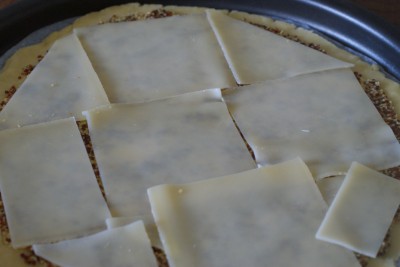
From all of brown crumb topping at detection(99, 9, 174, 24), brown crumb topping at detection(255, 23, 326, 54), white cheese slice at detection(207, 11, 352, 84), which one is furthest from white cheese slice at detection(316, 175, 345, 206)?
brown crumb topping at detection(99, 9, 174, 24)

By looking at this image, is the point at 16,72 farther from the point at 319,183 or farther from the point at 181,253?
the point at 319,183

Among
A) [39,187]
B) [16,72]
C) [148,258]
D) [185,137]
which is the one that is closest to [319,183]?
[185,137]

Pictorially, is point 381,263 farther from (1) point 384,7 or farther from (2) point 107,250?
(1) point 384,7

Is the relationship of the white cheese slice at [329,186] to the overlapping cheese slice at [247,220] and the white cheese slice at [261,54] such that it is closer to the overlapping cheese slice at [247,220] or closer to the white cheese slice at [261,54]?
the overlapping cheese slice at [247,220]

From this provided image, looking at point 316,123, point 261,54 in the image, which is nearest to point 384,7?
point 261,54

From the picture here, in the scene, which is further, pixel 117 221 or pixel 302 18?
pixel 302 18

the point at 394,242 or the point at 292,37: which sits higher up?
the point at 292,37
